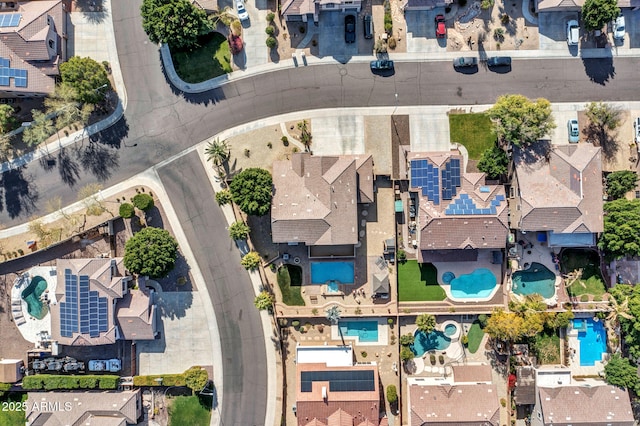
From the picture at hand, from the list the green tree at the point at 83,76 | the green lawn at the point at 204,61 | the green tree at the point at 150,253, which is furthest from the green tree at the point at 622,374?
the green tree at the point at 83,76

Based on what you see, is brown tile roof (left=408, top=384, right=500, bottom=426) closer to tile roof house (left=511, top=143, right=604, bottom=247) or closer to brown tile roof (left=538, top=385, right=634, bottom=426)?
brown tile roof (left=538, top=385, right=634, bottom=426)

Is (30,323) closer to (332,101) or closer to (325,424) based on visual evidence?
(325,424)

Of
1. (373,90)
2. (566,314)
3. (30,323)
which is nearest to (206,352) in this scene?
(30,323)

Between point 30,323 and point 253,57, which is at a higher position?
point 253,57

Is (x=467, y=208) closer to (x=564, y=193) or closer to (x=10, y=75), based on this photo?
(x=564, y=193)

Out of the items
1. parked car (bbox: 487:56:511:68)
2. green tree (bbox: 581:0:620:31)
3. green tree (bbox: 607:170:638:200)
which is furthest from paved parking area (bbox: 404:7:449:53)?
green tree (bbox: 607:170:638:200)

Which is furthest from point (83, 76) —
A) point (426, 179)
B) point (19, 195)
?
point (426, 179)
